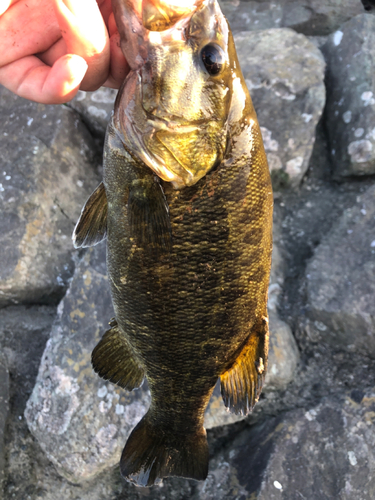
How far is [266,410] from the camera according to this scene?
2162mm

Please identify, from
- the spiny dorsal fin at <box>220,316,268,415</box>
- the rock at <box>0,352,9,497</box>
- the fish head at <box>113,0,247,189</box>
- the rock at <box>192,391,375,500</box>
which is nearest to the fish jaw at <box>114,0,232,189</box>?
the fish head at <box>113,0,247,189</box>

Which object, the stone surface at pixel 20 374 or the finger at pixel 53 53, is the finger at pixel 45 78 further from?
the stone surface at pixel 20 374

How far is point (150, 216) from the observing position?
1.21 m

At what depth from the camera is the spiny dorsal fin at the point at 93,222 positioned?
1438 millimetres

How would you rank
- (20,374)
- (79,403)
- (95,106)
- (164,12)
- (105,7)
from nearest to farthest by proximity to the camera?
(164,12), (105,7), (79,403), (20,374), (95,106)

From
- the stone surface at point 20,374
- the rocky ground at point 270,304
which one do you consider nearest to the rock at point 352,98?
the rocky ground at point 270,304

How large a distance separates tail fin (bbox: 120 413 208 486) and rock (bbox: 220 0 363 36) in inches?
127

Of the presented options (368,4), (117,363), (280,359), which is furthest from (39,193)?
(368,4)

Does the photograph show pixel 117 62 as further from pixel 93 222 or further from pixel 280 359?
pixel 280 359

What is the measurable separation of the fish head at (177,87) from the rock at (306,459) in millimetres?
1530

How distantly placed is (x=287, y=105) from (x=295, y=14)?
1395 millimetres

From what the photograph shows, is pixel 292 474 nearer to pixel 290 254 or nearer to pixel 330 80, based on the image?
pixel 290 254

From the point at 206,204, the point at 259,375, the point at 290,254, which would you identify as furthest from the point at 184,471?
the point at 290,254

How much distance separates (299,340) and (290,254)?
0.56m
